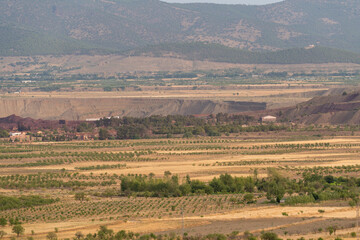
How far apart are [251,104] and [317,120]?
2810 centimetres

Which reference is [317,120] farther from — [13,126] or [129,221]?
[129,221]

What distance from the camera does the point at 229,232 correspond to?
36969 millimetres

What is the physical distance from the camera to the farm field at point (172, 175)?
39625 millimetres

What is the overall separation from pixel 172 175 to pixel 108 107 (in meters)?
79.4

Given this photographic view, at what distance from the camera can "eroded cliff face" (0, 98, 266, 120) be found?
5167 inches

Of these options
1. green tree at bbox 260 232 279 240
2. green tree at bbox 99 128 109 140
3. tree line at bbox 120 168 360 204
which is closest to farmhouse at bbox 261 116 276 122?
green tree at bbox 99 128 109 140

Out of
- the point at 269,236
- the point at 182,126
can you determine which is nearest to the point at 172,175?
the point at 269,236

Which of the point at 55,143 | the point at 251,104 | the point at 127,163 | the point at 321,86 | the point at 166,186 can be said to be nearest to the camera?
the point at 166,186

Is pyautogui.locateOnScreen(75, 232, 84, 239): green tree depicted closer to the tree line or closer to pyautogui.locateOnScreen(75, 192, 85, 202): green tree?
pyautogui.locateOnScreen(75, 192, 85, 202): green tree

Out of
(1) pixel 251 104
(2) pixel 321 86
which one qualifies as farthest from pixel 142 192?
(2) pixel 321 86

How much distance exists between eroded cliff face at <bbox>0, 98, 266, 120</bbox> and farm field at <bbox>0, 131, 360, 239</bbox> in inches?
1421

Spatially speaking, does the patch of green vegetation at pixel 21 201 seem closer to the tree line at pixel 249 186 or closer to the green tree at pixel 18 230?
the tree line at pixel 249 186

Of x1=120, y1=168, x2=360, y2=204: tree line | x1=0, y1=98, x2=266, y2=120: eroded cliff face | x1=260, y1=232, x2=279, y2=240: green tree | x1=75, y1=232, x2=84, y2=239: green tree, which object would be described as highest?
x1=260, y1=232, x2=279, y2=240: green tree

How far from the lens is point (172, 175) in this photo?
6047cm
